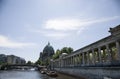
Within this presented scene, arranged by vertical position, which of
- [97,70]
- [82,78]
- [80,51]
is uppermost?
[80,51]

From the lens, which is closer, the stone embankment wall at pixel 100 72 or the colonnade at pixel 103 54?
the stone embankment wall at pixel 100 72

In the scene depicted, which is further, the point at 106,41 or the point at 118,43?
the point at 106,41

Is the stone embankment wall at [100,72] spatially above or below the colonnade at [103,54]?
below

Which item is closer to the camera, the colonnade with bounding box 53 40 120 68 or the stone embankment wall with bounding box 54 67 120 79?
the stone embankment wall with bounding box 54 67 120 79

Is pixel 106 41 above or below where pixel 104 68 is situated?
above

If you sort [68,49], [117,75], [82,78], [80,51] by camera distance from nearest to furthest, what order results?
[117,75], [82,78], [80,51], [68,49]

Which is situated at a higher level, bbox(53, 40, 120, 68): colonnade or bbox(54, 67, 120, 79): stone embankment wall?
bbox(53, 40, 120, 68): colonnade

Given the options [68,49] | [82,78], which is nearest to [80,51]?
[82,78]

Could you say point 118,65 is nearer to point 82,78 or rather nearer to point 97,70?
point 97,70

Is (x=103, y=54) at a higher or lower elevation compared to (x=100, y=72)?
higher

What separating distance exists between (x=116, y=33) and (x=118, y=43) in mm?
2289

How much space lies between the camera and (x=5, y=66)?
15638 centimetres

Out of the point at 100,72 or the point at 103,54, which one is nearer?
A: the point at 100,72

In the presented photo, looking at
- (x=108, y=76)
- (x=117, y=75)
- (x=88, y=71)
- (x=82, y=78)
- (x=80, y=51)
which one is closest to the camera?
(x=117, y=75)
